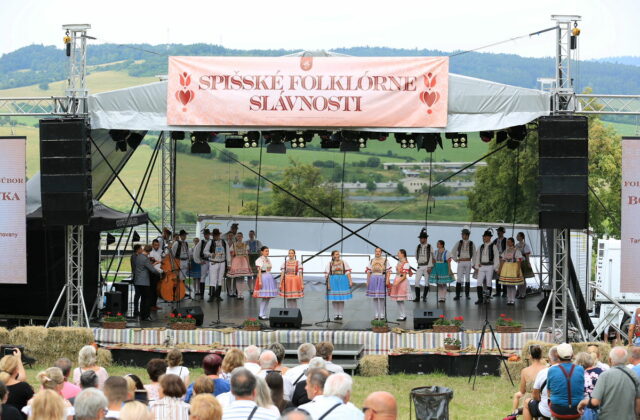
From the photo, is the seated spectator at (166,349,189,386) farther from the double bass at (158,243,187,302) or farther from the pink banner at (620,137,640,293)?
the double bass at (158,243,187,302)

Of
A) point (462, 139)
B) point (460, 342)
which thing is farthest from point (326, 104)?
point (460, 342)

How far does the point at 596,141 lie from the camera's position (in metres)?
40.2

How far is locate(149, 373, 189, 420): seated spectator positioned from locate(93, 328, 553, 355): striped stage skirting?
7.95 meters

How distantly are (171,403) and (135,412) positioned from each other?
1.12m

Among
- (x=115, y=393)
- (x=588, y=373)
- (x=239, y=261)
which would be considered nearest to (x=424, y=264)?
(x=239, y=261)

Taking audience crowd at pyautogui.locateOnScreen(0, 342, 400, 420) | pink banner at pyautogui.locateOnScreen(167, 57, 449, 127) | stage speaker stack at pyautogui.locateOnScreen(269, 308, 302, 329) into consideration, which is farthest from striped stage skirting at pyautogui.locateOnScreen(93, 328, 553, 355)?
audience crowd at pyautogui.locateOnScreen(0, 342, 400, 420)

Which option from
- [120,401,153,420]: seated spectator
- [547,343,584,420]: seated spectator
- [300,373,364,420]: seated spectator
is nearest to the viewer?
[120,401,153,420]: seated spectator

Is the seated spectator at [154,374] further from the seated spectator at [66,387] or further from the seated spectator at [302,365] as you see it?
the seated spectator at [302,365]

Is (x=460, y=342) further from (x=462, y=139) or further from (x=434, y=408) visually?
(x=434, y=408)

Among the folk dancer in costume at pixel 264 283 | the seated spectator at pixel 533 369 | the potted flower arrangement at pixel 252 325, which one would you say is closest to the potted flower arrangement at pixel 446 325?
the potted flower arrangement at pixel 252 325

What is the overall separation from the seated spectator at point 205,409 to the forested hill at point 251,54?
90.6 metres

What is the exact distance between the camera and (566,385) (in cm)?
801

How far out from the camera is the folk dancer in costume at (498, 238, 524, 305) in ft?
57.6

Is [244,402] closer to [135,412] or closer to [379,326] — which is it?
[135,412]
